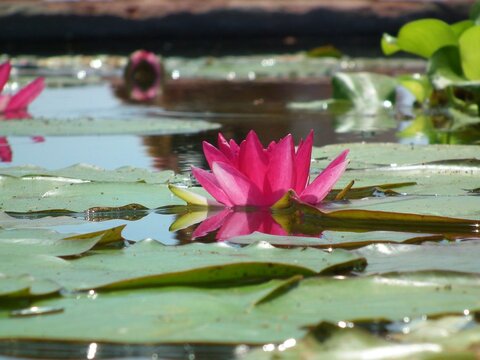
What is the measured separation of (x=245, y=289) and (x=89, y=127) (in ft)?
6.66

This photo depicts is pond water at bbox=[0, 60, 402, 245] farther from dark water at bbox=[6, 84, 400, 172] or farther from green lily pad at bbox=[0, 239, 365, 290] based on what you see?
green lily pad at bbox=[0, 239, 365, 290]

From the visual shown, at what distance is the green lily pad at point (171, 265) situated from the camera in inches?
45.0

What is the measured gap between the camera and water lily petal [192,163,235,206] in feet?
5.23

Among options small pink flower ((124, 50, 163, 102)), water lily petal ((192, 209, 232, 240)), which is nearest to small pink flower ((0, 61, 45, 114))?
small pink flower ((124, 50, 163, 102))

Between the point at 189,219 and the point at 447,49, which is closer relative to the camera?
the point at 189,219

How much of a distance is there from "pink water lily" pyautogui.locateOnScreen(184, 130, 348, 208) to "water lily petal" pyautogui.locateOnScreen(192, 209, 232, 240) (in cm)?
2

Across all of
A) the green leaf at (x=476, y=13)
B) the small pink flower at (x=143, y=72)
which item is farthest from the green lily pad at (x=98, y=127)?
the small pink flower at (x=143, y=72)

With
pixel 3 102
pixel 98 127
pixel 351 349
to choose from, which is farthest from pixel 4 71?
pixel 351 349

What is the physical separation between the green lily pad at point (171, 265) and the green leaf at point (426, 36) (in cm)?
200

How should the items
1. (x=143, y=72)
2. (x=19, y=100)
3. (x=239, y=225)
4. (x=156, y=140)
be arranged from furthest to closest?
(x=143, y=72) < (x=19, y=100) < (x=156, y=140) < (x=239, y=225)

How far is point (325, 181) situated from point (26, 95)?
219 centimetres

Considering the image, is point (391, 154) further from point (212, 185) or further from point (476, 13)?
point (476, 13)

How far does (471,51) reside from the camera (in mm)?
3041

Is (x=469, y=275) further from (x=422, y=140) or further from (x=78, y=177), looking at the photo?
(x=422, y=140)
